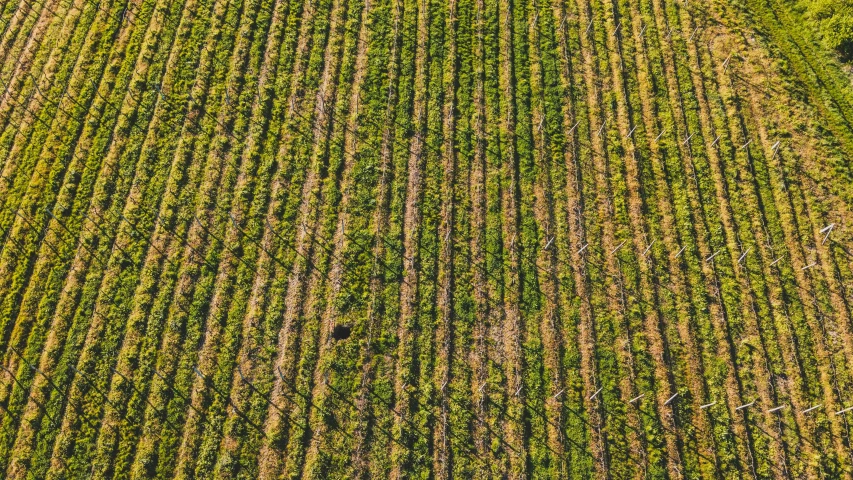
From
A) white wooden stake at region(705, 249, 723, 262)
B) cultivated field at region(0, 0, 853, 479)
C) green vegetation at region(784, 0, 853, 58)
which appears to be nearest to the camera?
cultivated field at region(0, 0, 853, 479)

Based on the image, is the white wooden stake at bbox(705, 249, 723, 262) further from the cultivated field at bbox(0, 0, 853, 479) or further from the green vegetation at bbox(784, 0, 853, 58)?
the green vegetation at bbox(784, 0, 853, 58)

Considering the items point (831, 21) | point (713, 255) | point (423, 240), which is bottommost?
point (423, 240)

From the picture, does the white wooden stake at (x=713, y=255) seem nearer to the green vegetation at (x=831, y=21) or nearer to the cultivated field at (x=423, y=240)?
the cultivated field at (x=423, y=240)

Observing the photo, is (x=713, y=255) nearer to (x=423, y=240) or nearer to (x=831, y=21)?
(x=423, y=240)

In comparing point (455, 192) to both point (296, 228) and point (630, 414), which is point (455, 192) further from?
point (630, 414)

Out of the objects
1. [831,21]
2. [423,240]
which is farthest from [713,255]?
[831,21]

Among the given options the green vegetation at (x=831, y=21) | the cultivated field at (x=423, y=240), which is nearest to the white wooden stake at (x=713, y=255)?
the cultivated field at (x=423, y=240)

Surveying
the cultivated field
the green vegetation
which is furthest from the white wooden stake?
the green vegetation

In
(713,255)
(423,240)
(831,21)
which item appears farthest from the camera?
Answer: (831,21)

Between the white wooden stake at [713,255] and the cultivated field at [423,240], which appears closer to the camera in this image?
the cultivated field at [423,240]
